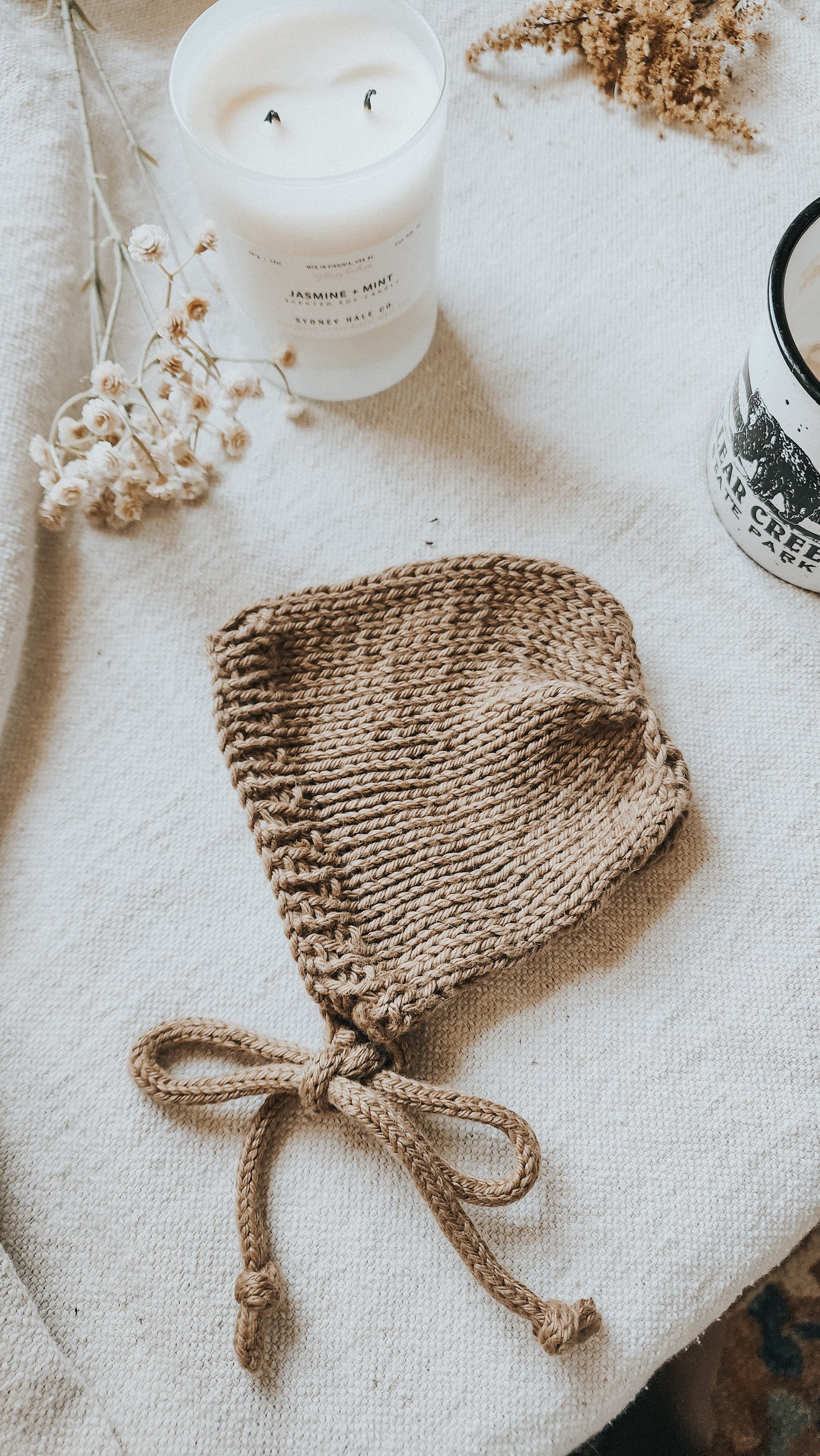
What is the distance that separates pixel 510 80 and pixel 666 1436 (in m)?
0.94

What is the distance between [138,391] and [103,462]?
0.07m

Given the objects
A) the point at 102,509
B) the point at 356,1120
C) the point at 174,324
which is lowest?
the point at 356,1120

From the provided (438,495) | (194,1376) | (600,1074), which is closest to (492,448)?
(438,495)

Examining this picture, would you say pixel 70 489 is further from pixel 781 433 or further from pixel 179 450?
pixel 781 433

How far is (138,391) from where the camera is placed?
0.55 meters

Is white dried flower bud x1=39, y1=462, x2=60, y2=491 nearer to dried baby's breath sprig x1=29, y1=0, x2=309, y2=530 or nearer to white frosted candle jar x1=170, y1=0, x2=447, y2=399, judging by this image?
dried baby's breath sprig x1=29, y1=0, x2=309, y2=530

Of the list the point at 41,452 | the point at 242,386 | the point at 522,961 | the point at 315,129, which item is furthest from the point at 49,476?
the point at 522,961

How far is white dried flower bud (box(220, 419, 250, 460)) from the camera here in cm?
52

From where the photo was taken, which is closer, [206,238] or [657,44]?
[206,238]

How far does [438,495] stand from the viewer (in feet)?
1.83

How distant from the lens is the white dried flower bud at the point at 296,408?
57 cm

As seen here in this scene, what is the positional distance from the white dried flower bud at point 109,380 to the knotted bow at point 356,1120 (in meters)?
0.33

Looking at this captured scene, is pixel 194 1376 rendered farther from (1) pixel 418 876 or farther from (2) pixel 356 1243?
(1) pixel 418 876

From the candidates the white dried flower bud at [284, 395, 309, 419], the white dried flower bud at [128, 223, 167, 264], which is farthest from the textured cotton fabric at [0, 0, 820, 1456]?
the white dried flower bud at [128, 223, 167, 264]
